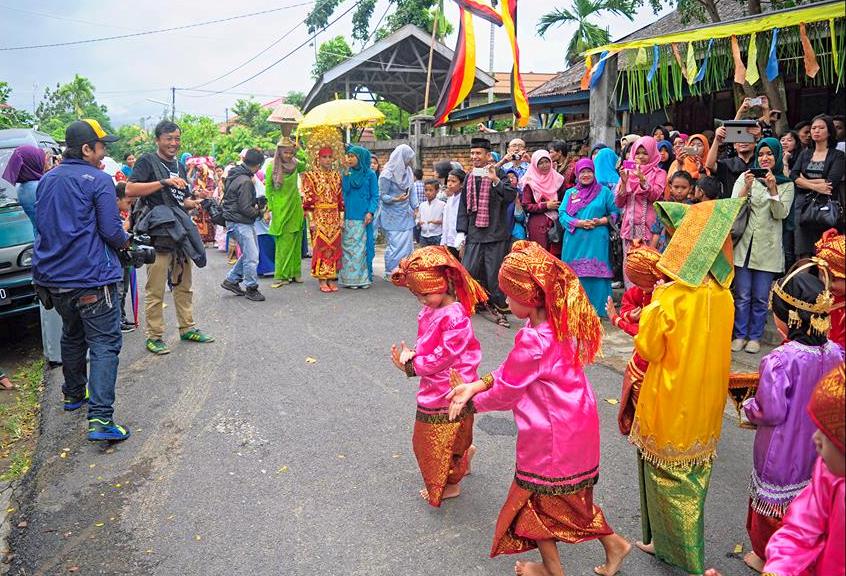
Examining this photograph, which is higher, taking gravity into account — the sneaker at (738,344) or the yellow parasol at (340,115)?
the yellow parasol at (340,115)

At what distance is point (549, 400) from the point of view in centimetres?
280

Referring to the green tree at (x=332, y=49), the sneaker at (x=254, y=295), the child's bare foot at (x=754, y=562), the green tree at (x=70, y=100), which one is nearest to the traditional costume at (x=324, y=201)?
the sneaker at (x=254, y=295)

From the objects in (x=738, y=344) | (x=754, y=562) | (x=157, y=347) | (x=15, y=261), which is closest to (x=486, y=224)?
(x=738, y=344)

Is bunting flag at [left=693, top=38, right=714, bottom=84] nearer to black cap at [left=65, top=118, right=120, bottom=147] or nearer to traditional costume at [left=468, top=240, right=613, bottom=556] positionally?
traditional costume at [left=468, top=240, right=613, bottom=556]

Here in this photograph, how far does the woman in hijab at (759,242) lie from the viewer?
5.86m

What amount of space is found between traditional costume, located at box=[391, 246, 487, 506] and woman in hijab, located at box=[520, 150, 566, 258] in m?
4.29

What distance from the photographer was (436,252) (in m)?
3.54

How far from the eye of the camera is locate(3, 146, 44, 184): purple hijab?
567 centimetres

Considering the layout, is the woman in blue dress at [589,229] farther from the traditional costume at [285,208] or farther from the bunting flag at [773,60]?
the traditional costume at [285,208]

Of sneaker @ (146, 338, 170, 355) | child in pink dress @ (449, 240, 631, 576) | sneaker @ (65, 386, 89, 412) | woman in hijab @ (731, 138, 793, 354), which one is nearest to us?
child in pink dress @ (449, 240, 631, 576)

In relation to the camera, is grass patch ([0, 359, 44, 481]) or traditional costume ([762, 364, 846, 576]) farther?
grass patch ([0, 359, 44, 481])

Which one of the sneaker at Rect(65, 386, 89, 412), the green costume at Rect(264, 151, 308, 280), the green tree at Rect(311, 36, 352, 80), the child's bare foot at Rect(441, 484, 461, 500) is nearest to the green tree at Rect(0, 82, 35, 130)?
the green costume at Rect(264, 151, 308, 280)

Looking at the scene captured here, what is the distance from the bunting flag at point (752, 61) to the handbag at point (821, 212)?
1.54 meters

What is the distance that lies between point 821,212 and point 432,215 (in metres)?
4.87
